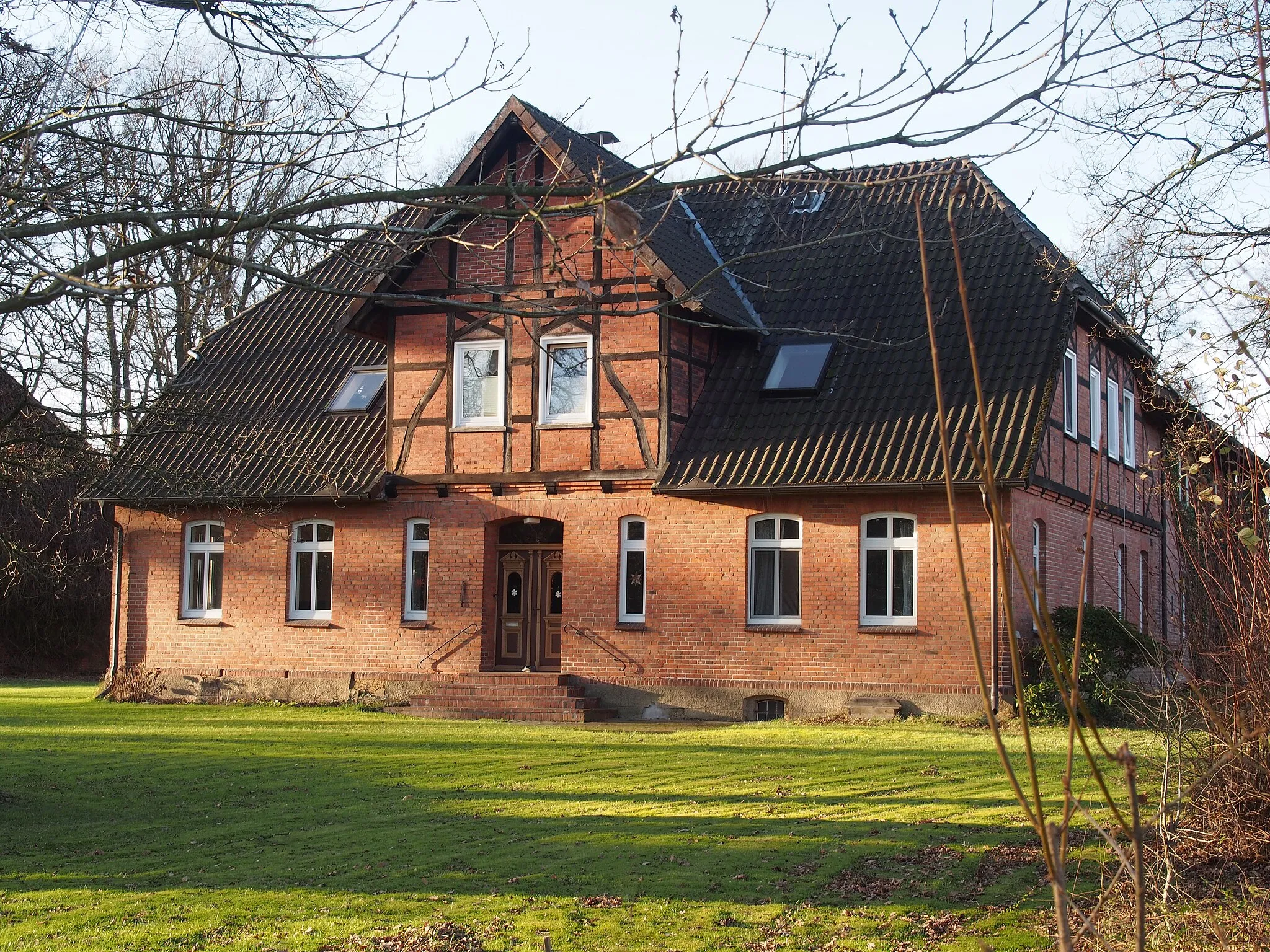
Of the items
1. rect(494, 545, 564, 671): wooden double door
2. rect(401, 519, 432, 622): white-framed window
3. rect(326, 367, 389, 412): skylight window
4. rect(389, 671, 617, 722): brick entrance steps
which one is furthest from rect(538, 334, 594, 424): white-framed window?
rect(389, 671, 617, 722): brick entrance steps

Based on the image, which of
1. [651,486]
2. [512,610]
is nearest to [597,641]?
[512,610]

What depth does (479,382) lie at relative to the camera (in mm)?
21484

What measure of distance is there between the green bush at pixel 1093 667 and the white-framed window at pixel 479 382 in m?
8.52

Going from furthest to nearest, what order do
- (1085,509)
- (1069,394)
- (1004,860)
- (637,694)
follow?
1. (1085,509)
2. (1069,394)
3. (637,694)
4. (1004,860)

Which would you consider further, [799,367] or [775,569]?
[799,367]

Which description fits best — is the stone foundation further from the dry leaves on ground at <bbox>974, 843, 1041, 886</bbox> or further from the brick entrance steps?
the dry leaves on ground at <bbox>974, 843, 1041, 886</bbox>

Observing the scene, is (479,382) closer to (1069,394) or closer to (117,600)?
(117,600)

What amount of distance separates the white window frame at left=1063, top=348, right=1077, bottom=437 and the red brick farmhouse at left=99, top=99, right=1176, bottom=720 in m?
0.09

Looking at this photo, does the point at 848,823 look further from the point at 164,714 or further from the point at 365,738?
the point at 164,714

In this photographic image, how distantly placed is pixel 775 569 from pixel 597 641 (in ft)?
9.31

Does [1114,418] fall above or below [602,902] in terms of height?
above

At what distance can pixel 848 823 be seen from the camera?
10.2 metres

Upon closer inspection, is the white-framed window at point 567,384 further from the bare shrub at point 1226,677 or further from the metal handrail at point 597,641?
the bare shrub at point 1226,677

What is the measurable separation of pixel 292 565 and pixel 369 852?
46.2ft
